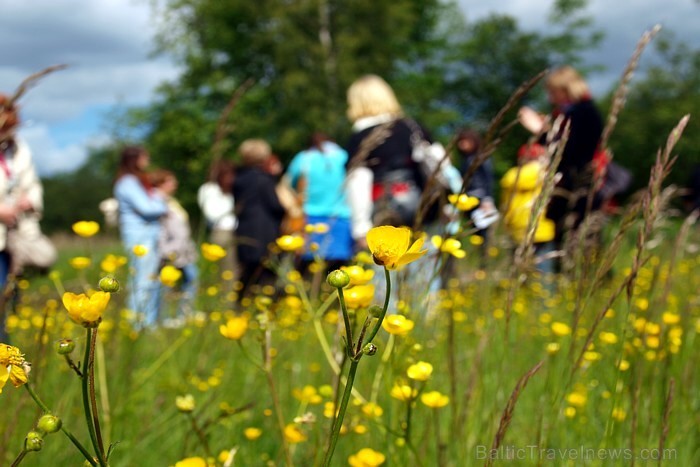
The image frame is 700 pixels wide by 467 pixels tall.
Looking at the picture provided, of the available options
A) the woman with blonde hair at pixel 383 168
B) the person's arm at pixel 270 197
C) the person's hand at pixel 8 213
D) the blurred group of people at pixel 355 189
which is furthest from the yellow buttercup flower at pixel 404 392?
the person's arm at pixel 270 197

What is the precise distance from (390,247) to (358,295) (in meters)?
0.29

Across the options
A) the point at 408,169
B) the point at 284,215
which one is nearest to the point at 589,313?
the point at 408,169

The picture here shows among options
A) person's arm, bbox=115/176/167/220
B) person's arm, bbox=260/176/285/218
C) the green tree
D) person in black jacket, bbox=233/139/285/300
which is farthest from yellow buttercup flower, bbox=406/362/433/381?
the green tree

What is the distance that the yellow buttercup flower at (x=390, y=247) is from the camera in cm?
66

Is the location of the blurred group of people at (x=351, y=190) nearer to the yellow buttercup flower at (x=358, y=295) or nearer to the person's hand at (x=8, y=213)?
the yellow buttercup flower at (x=358, y=295)

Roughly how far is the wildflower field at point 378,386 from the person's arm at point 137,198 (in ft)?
8.30

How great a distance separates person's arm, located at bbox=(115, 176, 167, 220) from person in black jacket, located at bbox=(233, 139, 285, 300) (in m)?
0.71

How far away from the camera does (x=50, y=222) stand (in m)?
48.9

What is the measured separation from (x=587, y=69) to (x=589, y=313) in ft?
107

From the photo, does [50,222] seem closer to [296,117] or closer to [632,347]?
[296,117]

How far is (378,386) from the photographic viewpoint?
1465 mm

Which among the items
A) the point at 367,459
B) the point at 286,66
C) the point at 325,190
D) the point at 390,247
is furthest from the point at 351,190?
the point at 286,66

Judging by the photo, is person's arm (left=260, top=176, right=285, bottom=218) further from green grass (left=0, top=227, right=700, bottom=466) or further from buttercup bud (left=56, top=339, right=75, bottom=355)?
buttercup bud (left=56, top=339, right=75, bottom=355)

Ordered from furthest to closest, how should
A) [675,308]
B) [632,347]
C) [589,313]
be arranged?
[675,308]
[589,313]
[632,347]
